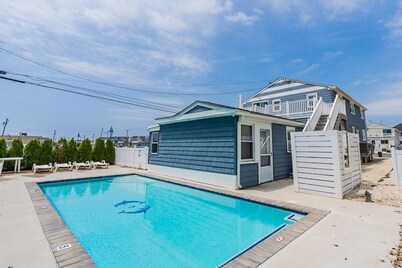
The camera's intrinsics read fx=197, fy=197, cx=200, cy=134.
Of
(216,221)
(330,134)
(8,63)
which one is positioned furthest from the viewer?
(8,63)

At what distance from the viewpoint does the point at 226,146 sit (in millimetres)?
8250

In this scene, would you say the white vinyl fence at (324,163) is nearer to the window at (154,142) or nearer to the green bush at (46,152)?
the window at (154,142)

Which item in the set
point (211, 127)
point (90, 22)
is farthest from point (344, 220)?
point (90, 22)

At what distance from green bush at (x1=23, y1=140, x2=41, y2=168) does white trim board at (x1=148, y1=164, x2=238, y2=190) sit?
318 inches

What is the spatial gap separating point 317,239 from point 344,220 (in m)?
1.47

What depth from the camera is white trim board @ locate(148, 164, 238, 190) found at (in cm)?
802

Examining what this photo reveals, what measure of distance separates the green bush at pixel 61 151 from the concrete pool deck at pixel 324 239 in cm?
974

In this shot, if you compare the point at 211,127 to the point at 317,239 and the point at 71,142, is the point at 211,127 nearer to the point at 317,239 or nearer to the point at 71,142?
the point at 317,239

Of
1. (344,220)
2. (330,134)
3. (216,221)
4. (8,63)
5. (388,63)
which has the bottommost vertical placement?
(216,221)

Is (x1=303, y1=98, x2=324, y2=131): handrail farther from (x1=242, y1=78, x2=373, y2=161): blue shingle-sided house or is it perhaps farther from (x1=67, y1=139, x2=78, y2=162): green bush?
(x1=67, y1=139, x2=78, y2=162): green bush

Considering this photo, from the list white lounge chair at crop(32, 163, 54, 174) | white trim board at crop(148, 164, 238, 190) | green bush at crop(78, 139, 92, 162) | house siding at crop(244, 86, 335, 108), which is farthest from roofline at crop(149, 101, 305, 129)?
white lounge chair at crop(32, 163, 54, 174)

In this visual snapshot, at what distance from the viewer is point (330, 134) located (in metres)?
6.46

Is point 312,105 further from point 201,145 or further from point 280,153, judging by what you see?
point 201,145

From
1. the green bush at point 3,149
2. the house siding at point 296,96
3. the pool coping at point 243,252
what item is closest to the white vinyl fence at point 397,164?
the pool coping at point 243,252
